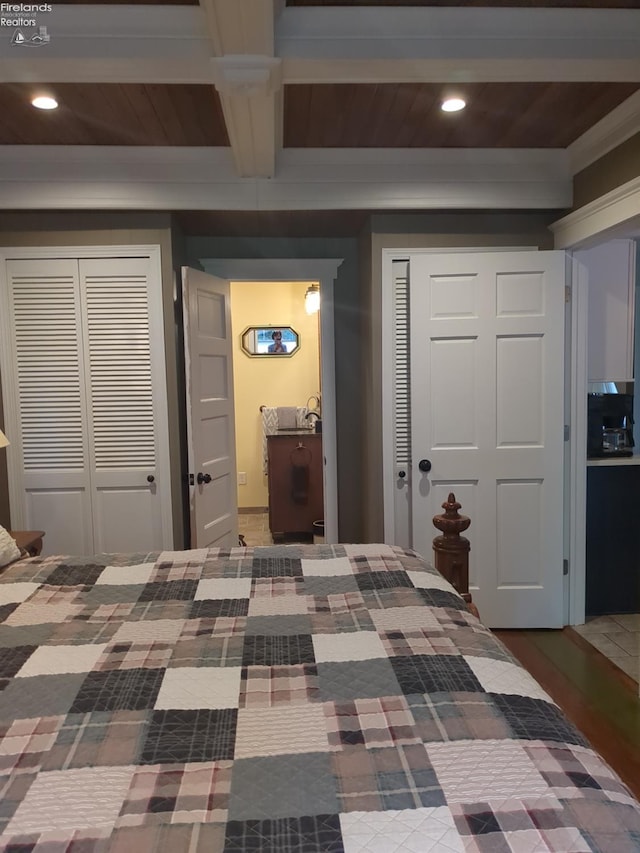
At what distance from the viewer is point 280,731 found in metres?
1.09

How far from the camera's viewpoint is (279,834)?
86cm

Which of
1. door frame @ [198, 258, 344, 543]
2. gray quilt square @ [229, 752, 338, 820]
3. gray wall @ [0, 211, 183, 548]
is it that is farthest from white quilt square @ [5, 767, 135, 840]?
door frame @ [198, 258, 344, 543]

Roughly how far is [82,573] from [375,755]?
4.18ft

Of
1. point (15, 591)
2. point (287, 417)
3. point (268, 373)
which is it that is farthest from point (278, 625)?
point (268, 373)

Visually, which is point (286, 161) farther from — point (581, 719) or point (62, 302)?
point (581, 719)

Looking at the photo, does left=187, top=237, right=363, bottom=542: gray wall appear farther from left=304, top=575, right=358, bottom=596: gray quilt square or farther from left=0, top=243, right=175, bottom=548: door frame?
left=304, top=575, right=358, bottom=596: gray quilt square

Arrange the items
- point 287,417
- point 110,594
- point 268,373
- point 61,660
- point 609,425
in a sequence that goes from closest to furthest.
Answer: point 61,660
point 110,594
point 609,425
point 287,417
point 268,373

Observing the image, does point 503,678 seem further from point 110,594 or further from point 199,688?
point 110,594

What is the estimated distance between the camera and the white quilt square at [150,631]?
147cm

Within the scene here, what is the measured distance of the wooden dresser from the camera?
17.0 feet

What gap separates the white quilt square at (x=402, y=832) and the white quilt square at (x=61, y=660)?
0.73 meters

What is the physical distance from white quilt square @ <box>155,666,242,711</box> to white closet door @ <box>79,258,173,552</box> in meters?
2.01

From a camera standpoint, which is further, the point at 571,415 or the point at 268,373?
the point at 268,373

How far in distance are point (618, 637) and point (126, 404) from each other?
293 cm
